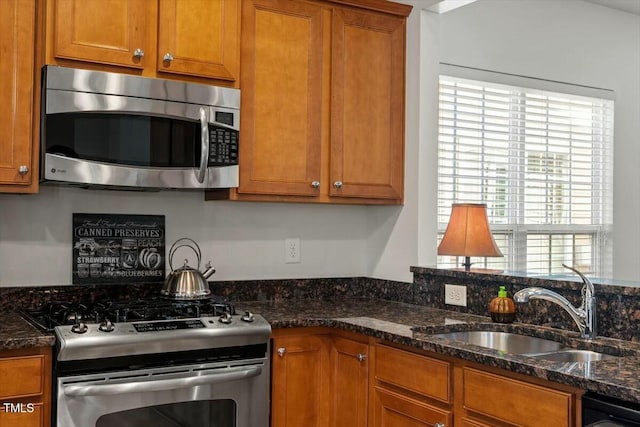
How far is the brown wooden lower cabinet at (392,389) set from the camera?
198 cm

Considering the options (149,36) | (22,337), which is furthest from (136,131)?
(22,337)

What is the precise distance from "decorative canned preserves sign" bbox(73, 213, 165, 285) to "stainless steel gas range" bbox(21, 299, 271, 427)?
219 millimetres

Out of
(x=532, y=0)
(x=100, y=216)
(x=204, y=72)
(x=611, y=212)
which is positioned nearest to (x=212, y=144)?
(x=204, y=72)

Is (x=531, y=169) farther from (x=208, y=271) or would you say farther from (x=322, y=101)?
(x=208, y=271)

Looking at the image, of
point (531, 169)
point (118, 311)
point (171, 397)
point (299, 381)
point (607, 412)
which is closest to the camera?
point (607, 412)

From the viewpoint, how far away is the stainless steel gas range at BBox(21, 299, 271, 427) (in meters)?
2.27

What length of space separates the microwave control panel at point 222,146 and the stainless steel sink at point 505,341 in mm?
1097

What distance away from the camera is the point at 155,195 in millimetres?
3084

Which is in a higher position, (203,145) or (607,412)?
(203,145)

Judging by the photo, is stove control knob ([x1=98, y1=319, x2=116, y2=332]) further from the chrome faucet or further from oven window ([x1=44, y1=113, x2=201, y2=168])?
the chrome faucet

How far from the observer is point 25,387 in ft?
7.27

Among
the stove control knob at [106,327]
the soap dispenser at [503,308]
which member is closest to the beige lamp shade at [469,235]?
the soap dispenser at [503,308]

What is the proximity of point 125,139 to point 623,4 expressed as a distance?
3695 millimetres

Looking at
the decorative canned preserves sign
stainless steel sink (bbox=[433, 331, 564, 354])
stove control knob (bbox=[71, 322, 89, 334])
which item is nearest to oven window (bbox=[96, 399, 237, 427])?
stove control knob (bbox=[71, 322, 89, 334])
